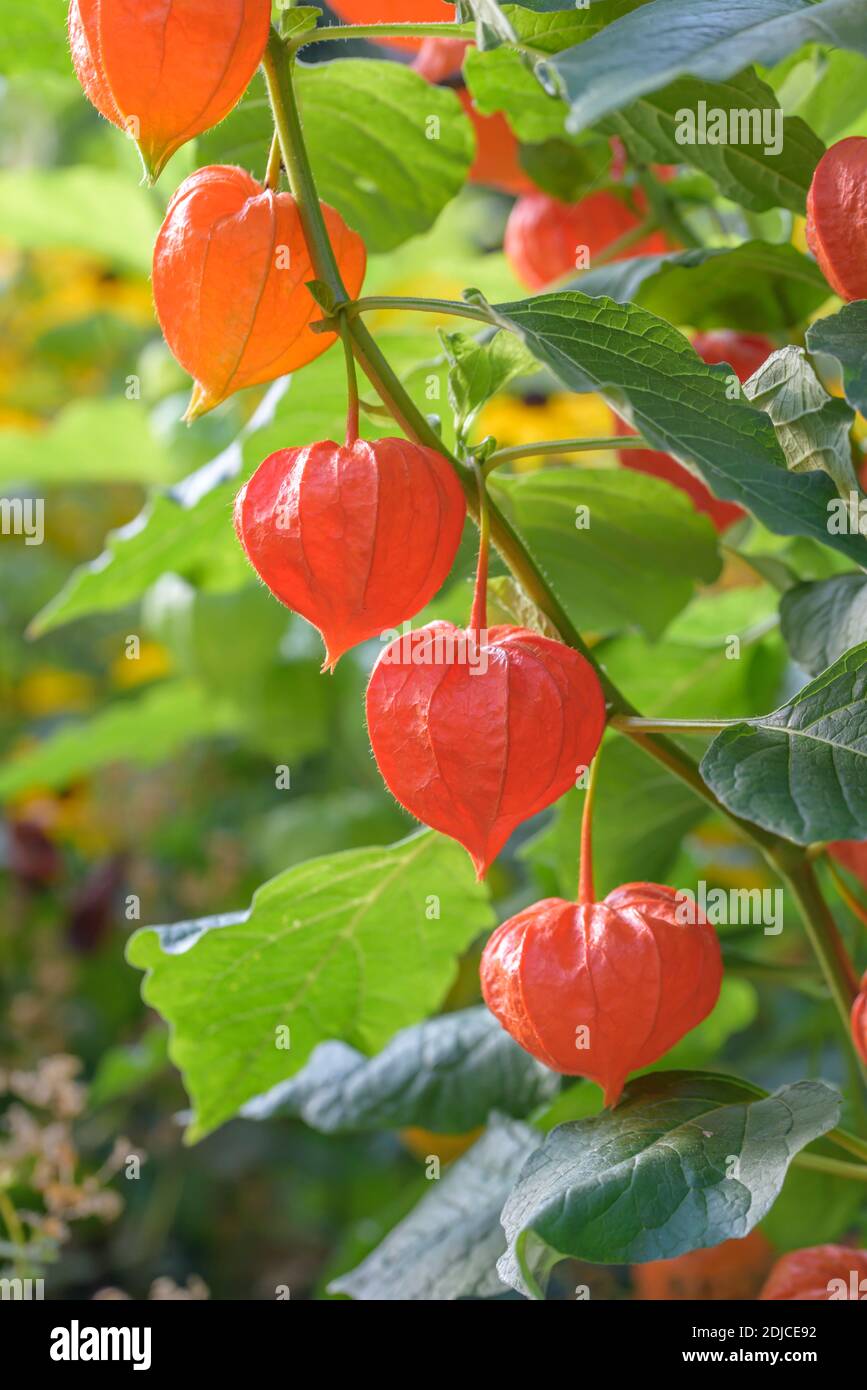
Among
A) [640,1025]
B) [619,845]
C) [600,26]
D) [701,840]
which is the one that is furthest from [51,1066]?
[701,840]

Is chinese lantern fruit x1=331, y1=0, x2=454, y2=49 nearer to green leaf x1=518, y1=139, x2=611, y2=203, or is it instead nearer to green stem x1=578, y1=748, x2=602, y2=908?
green leaf x1=518, y1=139, x2=611, y2=203

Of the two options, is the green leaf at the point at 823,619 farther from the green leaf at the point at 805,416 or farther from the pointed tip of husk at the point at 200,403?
the pointed tip of husk at the point at 200,403

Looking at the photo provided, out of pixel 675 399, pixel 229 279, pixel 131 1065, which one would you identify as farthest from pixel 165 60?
pixel 131 1065

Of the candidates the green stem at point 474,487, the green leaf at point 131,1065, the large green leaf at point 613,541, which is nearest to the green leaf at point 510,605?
the green stem at point 474,487

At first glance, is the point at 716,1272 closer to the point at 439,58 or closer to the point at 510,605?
the point at 510,605

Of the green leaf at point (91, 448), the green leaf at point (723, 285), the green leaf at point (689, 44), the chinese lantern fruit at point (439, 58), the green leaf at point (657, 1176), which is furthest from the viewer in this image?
the green leaf at point (91, 448)
